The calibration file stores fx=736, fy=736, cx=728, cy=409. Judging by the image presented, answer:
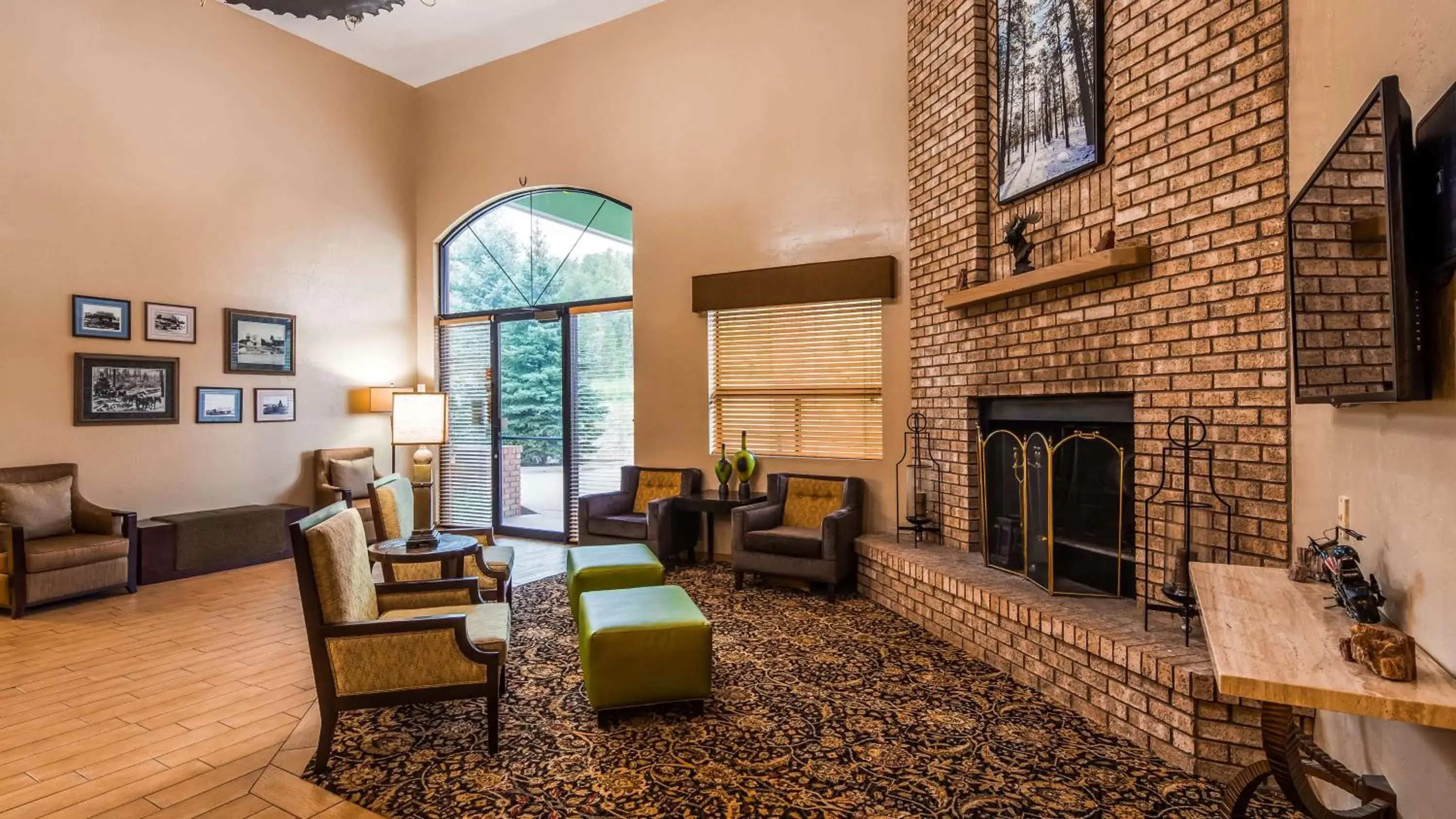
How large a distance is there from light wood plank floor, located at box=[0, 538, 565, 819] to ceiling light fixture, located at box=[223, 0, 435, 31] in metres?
3.90

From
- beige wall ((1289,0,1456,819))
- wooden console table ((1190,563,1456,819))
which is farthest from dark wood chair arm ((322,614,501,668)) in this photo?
beige wall ((1289,0,1456,819))

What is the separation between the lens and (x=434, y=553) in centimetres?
374

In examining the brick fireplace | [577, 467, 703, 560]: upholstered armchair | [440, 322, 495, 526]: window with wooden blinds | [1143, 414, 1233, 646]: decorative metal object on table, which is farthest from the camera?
[440, 322, 495, 526]: window with wooden blinds

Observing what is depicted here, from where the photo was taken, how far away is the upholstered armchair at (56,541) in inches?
194

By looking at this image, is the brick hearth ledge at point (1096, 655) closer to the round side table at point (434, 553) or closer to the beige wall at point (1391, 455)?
the beige wall at point (1391, 455)

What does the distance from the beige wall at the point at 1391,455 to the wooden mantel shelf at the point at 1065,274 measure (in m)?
0.72

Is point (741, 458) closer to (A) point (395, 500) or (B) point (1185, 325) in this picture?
(A) point (395, 500)

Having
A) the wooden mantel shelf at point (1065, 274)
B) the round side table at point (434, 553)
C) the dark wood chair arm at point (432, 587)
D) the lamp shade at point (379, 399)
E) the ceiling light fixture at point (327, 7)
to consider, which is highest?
the ceiling light fixture at point (327, 7)

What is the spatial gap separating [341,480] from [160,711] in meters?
4.41

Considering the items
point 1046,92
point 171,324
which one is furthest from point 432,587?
point 171,324

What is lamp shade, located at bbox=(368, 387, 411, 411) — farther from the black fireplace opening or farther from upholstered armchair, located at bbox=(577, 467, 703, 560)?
the black fireplace opening

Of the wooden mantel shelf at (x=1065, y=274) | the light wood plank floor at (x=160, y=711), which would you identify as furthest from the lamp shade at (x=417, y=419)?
the wooden mantel shelf at (x=1065, y=274)

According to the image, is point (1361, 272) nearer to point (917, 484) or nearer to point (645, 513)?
point (917, 484)

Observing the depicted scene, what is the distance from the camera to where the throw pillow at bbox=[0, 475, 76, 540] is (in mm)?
5227
